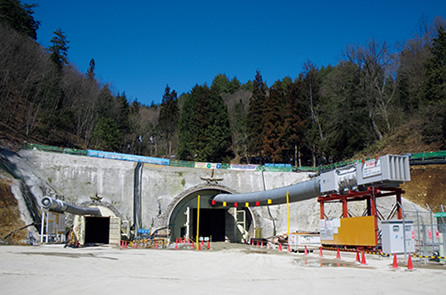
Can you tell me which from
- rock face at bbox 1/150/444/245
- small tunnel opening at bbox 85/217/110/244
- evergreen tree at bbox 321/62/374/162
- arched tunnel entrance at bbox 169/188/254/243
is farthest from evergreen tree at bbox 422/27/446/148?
small tunnel opening at bbox 85/217/110/244

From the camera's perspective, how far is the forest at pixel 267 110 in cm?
5191

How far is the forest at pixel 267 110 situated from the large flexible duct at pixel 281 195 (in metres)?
23.7

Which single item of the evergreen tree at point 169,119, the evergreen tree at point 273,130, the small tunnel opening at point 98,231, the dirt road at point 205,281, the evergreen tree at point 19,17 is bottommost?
the small tunnel opening at point 98,231

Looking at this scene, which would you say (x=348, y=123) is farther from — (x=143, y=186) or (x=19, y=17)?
(x=19, y=17)

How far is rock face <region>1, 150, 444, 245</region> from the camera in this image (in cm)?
3978

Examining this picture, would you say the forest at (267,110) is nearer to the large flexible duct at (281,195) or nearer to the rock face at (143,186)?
the rock face at (143,186)

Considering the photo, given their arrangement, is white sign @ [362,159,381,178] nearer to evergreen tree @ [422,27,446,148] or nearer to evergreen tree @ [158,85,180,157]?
evergreen tree @ [422,27,446,148]

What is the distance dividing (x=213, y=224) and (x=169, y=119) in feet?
137

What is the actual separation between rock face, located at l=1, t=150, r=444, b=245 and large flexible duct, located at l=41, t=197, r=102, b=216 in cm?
272

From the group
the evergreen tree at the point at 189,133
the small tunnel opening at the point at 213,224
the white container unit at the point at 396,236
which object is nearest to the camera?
the white container unit at the point at 396,236

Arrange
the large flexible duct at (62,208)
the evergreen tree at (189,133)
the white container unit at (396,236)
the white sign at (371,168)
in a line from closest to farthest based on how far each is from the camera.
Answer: the white container unit at (396,236)
the white sign at (371,168)
the large flexible duct at (62,208)
the evergreen tree at (189,133)

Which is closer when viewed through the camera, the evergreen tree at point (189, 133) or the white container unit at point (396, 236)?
the white container unit at point (396, 236)

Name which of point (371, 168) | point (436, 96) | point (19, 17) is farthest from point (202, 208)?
point (19, 17)

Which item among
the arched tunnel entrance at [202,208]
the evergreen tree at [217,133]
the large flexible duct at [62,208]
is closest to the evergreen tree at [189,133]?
the evergreen tree at [217,133]
